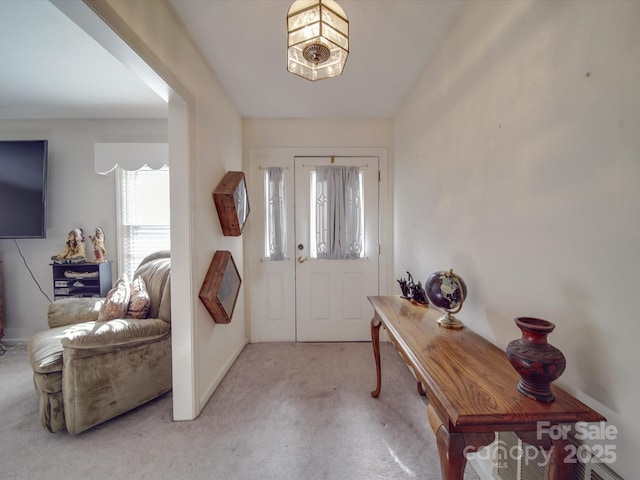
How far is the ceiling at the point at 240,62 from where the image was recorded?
1.46 m

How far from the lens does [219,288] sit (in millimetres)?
1873

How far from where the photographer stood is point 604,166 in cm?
70

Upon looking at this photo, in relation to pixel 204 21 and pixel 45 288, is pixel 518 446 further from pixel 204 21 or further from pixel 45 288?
pixel 45 288

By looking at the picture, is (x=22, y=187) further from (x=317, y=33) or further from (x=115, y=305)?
(x=317, y=33)

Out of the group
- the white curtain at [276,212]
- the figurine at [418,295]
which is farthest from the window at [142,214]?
the figurine at [418,295]

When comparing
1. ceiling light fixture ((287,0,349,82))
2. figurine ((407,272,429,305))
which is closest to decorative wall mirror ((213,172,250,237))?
ceiling light fixture ((287,0,349,82))

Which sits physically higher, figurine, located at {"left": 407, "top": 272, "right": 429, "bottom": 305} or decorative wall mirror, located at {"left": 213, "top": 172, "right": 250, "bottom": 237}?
decorative wall mirror, located at {"left": 213, "top": 172, "right": 250, "bottom": 237}

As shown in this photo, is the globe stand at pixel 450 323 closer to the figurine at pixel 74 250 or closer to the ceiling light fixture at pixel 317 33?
the ceiling light fixture at pixel 317 33

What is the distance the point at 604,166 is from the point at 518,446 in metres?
1.13

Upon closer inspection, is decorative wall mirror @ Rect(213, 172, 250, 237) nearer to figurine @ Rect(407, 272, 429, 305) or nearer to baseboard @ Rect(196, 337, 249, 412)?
baseboard @ Rect(196, 337, 249, 412)

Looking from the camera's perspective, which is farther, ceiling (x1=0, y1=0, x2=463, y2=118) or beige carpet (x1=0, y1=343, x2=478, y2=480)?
ceiling (x1=0, y1=0, x2=463, y2=118)

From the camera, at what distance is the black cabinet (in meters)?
2.64

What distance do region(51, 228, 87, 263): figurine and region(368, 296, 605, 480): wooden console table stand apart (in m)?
3.52

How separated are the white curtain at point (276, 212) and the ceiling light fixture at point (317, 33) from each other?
168 centimetres
